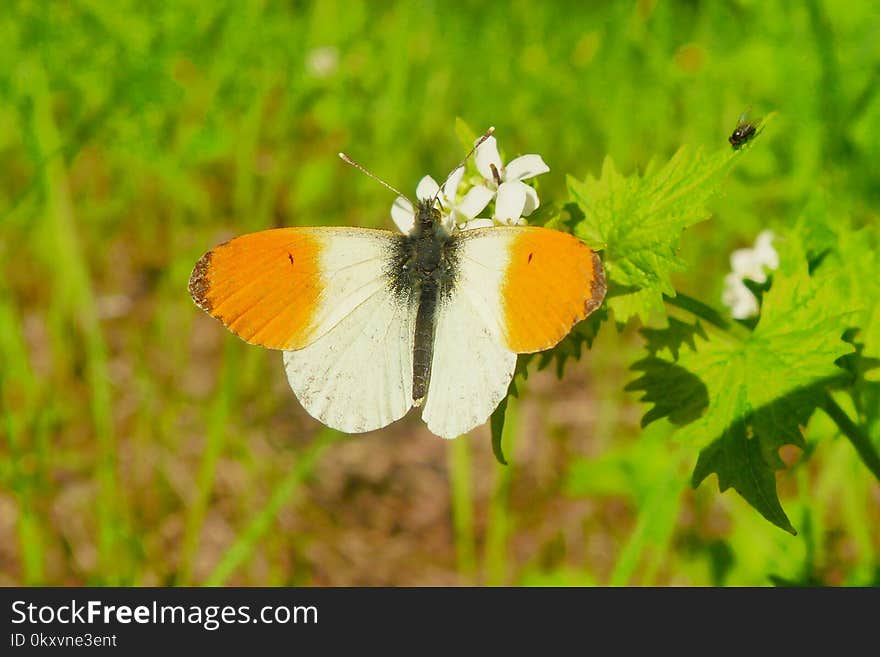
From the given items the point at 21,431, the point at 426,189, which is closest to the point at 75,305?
the point at 21,431

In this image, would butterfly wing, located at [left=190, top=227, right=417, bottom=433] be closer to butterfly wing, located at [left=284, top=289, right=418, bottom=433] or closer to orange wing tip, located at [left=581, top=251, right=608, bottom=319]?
butterfly wing, located at [left=284, top=289, right=418, bottom=433]

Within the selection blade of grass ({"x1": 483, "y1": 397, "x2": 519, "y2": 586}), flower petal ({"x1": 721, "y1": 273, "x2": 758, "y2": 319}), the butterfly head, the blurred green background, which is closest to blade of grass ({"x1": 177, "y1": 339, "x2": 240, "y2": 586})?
the blurred green background

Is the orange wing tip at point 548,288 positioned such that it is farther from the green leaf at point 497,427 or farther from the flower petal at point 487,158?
the flower petal at point 487,158

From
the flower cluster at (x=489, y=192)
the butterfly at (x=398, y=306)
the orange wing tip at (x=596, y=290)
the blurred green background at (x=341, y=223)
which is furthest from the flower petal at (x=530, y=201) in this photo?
the blurred green background at (x=341, y=223)

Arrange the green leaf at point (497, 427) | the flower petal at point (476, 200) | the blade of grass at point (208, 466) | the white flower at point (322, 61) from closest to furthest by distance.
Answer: the green leaf at point (497, 427)
the flower petal at point (476, 200)
the blade of grass at point (208, 466)
the white flower at point (322, 61)

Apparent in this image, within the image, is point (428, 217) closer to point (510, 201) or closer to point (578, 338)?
point (510, 201)

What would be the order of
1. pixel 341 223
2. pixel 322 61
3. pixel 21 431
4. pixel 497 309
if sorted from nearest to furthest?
pixel 497 309 < pixel 21 431 < pixel 341 223 < pixel 322 61

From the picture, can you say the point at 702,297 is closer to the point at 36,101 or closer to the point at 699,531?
the point at 699,531
